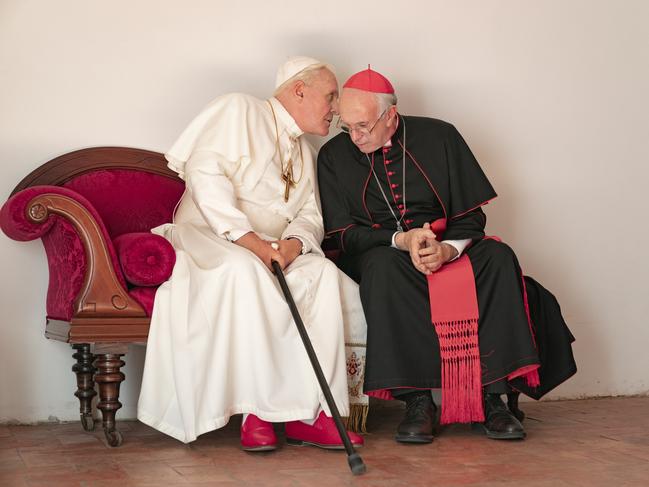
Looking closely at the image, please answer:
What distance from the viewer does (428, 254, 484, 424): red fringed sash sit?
134 inches

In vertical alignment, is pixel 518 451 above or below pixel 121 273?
below

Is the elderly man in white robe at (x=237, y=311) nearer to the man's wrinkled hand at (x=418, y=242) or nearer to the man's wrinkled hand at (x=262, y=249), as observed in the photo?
the man's wrinkled hand at (x=262, y=249)

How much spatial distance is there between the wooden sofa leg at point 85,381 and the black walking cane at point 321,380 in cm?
95

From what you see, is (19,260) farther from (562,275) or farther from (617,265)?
(617,265)

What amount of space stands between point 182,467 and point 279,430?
2.97 feet

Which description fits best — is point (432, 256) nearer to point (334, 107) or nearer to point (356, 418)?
point (356, 418)

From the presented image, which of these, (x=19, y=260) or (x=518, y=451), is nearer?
(x=518, y=451)

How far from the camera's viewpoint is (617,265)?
16.0 feet

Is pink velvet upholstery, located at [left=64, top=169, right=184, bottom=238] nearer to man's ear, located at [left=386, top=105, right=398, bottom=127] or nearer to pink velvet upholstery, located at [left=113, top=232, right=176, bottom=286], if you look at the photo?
pink velvet upholstery, located at [left=113, top=232, right=176, bottom=286]

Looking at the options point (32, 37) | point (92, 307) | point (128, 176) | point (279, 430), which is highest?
point (32, 37)

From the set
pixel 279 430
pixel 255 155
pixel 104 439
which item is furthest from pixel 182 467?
pixel 255 155

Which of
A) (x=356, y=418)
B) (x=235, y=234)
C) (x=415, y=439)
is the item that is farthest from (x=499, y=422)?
(x=235, y=234)

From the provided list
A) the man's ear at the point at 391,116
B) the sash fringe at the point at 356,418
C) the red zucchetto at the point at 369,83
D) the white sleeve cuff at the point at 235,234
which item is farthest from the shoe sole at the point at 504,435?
the red zucchetto at the point at 369,83

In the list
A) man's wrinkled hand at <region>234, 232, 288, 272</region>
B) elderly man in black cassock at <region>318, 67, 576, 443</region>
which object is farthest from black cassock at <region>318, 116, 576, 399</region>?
man's wrinkled hand at <region>234, 232, 288, 272</region>
